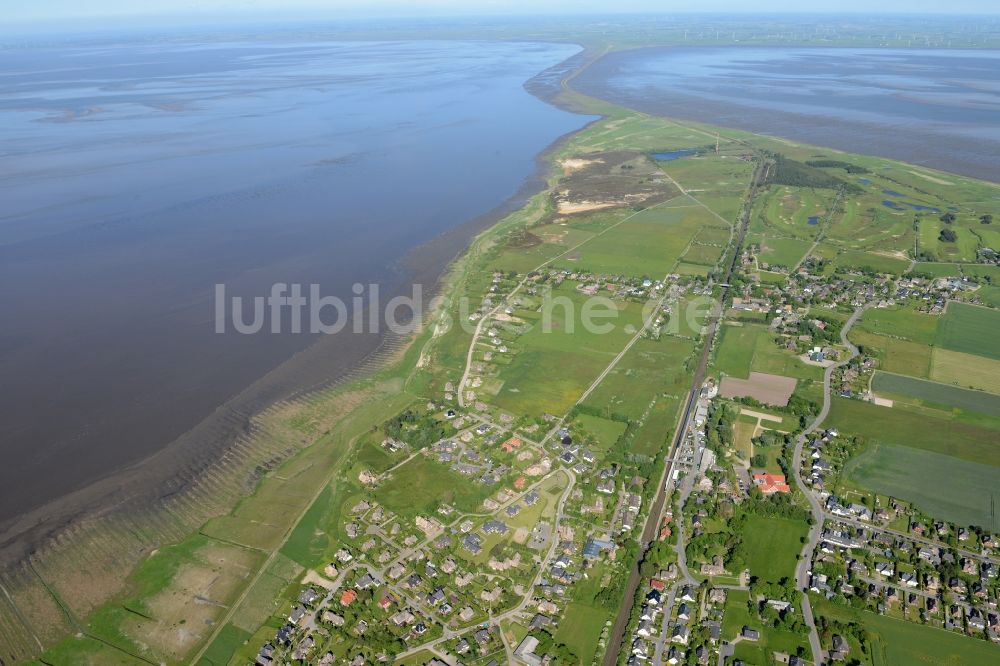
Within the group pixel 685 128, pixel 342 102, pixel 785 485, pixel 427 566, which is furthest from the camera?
pixel 342 102

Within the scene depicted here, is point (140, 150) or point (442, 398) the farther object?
point (140, 150)

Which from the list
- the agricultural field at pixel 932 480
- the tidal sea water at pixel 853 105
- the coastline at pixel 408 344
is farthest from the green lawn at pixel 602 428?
the tidal sea water at pixel 853 105

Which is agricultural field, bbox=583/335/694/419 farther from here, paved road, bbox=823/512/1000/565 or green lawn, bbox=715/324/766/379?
paved road, bbox=823/512/1000/565

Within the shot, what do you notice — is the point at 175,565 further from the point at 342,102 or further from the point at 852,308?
the point at 342,102

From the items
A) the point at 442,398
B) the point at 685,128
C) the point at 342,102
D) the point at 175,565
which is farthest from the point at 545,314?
the point at 342,102

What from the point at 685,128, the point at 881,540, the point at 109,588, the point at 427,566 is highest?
the point at 685,128

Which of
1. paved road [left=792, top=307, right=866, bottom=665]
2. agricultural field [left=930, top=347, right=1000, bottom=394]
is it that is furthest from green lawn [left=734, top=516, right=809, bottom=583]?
agricultural field [left=930, top=347, right=1000, bottom=394]

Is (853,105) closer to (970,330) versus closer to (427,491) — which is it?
(970,330)
